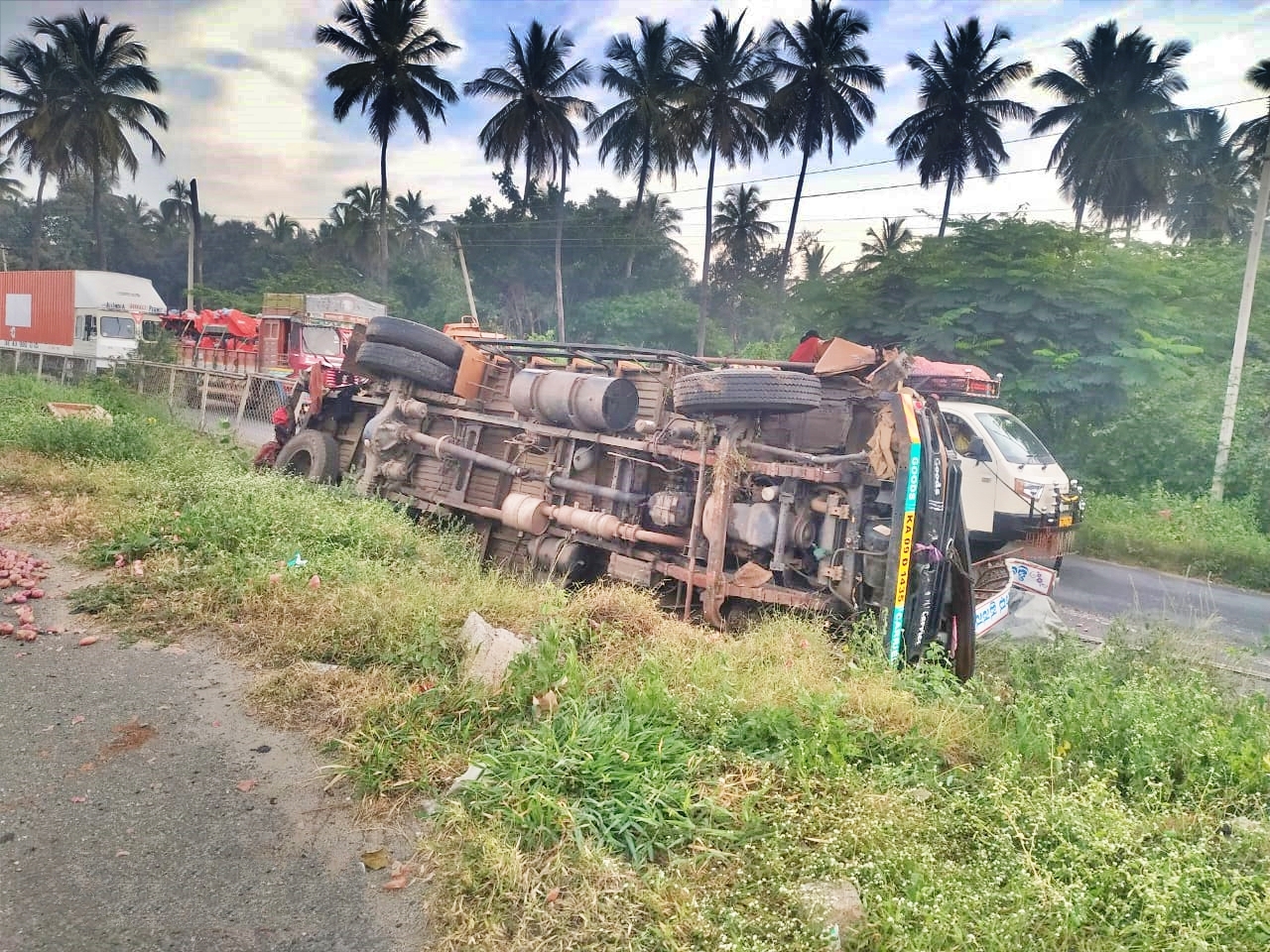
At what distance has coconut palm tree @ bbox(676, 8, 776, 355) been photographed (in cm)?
2870

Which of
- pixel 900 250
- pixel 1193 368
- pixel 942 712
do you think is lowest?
pixel 942 712

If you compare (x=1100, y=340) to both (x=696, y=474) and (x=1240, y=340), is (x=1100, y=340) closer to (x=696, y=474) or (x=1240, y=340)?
(x=1240, y=340)

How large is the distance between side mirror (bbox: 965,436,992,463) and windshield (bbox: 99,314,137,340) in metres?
23.9

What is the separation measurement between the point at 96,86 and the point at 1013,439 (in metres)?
40.6

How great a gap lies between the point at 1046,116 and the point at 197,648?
30.9 m

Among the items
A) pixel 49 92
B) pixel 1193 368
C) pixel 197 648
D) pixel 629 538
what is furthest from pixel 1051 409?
pixel 49 92

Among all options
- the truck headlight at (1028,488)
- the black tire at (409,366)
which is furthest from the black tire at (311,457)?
the truck headlight at (1028,488)

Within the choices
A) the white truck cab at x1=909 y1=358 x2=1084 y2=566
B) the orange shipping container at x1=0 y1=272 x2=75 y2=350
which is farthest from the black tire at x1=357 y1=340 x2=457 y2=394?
the orange shipping container at x1=0 y1=272 x2=75 y2=350

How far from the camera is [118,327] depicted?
78.3ft

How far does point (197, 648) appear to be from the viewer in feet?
15.3

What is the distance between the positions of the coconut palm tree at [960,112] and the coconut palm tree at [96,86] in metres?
32.2

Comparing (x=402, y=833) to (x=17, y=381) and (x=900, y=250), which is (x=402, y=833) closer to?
(x=900, y=250)

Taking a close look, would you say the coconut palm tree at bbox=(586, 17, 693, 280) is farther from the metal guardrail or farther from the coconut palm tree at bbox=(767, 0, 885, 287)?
the metal guardrail

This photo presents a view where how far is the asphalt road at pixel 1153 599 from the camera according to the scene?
322 inches
